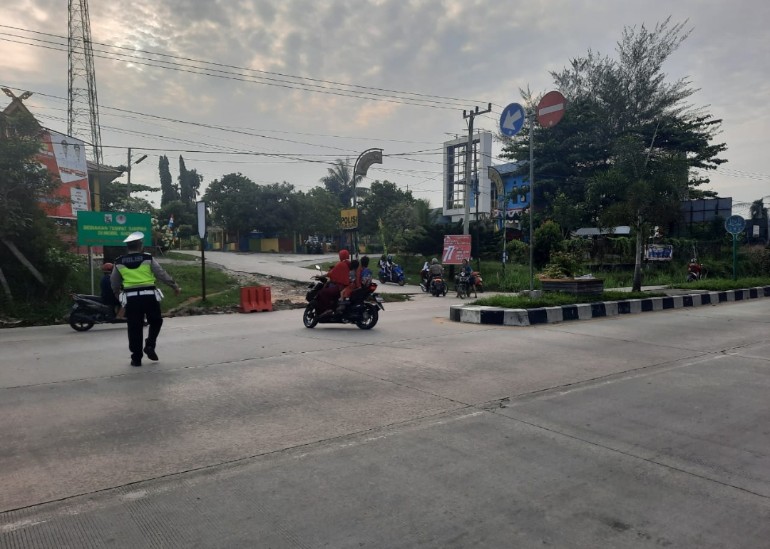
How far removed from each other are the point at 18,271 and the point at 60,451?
37.2 ft

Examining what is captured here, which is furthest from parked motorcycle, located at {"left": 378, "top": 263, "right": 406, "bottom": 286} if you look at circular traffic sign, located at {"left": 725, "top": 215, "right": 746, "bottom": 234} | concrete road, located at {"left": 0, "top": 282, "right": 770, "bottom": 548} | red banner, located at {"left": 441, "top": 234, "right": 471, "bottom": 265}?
concrete road, located at {"left": 0, "top": 282, "right": 770, "bottom": 548}

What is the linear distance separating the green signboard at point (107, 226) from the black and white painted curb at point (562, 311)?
7789 mm

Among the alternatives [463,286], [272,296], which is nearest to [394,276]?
[463,286]

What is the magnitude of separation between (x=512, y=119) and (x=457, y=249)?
970 centimetres

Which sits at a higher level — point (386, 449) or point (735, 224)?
point (735, 224)

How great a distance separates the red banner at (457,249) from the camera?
21297 millimetres

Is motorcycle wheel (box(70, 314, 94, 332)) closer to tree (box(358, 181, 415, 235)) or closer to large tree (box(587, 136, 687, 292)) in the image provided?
large tree (box(587, 136, 687, 292))

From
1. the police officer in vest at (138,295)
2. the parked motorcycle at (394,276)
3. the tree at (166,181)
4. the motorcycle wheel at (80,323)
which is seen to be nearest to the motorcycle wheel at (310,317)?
the police officer in vest at (138,295)

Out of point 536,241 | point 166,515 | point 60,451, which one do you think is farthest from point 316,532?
point 536,241

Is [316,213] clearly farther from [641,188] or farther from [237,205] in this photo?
[641,188]

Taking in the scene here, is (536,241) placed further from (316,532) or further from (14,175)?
(316,532)

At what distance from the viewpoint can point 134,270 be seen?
6.56 metres

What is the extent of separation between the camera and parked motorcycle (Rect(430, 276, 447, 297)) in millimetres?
18656

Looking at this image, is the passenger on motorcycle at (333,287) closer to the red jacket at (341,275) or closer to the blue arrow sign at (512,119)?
the red jacket at (341,275)
